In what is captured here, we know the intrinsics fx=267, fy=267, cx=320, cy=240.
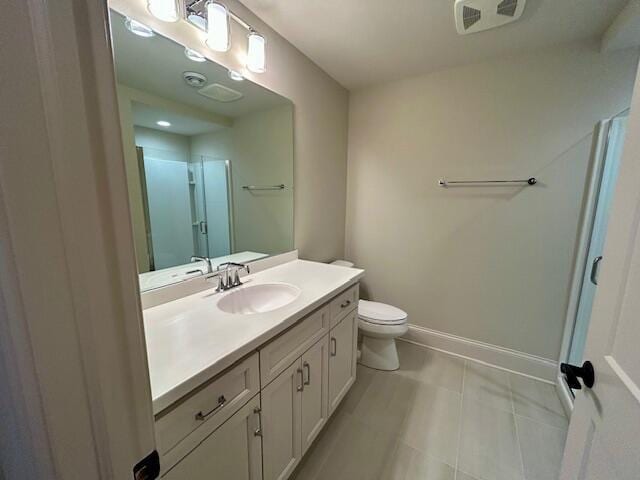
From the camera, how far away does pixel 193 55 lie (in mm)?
1241

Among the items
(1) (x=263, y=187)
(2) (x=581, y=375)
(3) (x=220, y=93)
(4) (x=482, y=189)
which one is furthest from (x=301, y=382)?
(4) (x=482, y=189)

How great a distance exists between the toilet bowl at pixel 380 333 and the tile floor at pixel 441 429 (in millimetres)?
79

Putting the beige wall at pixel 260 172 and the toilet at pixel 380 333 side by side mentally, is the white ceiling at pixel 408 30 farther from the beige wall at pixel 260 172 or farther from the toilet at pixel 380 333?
the toilet at pixel 380 333

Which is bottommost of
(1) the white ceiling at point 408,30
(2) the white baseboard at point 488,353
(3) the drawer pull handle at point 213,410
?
(2) the white baseboard at point 488,353

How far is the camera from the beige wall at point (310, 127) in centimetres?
142

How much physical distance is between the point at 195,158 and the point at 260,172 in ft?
1.49

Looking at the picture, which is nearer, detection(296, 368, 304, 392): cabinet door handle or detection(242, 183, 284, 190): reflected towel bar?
detection(296, 368, 304, 392): cabinet door handle

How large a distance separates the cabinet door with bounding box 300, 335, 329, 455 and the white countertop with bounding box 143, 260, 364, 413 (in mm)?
246

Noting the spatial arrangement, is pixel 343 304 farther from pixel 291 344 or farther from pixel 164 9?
pixel 164 9

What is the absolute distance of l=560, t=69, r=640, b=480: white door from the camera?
53cm

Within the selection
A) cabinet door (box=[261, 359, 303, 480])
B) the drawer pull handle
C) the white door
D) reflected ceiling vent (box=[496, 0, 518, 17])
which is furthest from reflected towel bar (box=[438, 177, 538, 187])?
the drawer pull handle

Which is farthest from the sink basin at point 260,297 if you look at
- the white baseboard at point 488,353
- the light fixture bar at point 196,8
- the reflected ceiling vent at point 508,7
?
the reflected ceiling vent at point 508,7

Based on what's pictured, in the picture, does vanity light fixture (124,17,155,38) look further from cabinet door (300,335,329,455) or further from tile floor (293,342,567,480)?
tile floor (293,342,567,480)

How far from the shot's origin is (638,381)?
0.51m
